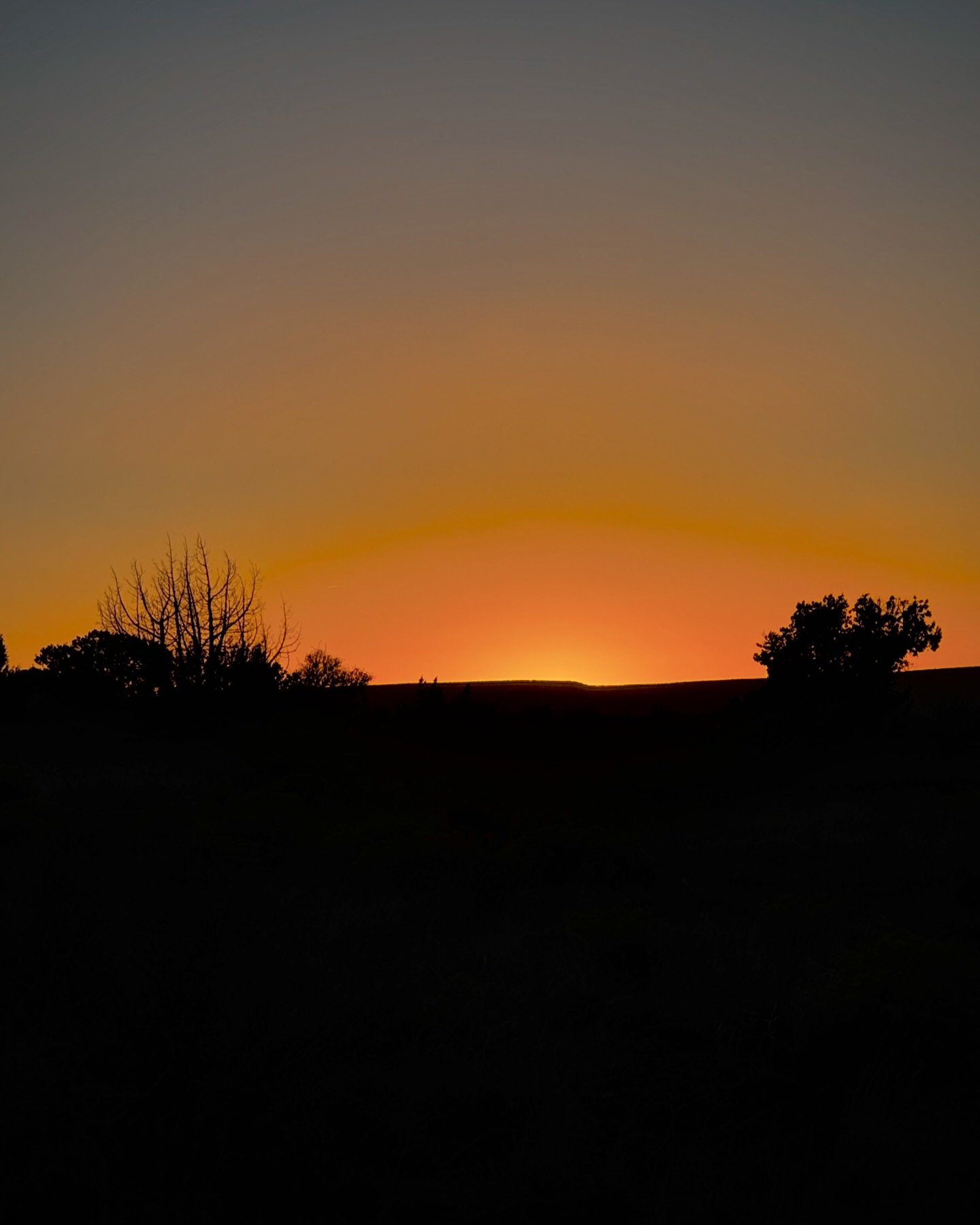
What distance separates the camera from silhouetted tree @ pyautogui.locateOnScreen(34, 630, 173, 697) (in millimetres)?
33500

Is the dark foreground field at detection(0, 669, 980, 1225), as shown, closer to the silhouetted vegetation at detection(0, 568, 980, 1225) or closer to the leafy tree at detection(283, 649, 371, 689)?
the silhouetted vegetation at detection(0, 568, 980, 1225)

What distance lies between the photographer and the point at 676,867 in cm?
1392

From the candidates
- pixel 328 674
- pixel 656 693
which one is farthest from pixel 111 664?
pixel 656 693

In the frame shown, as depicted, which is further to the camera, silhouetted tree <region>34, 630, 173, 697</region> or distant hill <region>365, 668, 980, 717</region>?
distant hill <region>365, 668, 980, 717</region>

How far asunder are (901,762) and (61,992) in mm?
24879

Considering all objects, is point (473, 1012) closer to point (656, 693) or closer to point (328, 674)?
point (328, 674)

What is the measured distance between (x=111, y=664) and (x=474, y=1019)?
112ft

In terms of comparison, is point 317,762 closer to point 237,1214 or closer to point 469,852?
point 469,852

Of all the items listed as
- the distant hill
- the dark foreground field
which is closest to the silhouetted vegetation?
the dark foreground field

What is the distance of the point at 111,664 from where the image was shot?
3731cm

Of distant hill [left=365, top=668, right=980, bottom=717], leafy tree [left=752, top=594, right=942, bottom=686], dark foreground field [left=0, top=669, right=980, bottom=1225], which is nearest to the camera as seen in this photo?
dark foreground field [left=0, top=669, right=980, bottom=1225]

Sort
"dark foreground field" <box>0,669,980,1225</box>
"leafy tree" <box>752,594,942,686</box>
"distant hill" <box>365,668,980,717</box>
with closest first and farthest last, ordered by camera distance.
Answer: "dark foreground field" <box>0,669,980,1225</box> → "leafy tree" <box>752,594,942,686</box> → "distant hill" <box>365,668,980,717</box>

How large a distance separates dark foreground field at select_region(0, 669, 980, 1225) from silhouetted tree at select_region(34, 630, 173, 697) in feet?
59.4

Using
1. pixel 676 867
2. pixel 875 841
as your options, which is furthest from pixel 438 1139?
pixel 875 841
